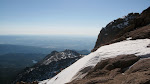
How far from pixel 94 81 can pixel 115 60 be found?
370 cm

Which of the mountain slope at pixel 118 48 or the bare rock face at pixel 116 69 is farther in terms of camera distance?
the mountain slope at pixel 118 48

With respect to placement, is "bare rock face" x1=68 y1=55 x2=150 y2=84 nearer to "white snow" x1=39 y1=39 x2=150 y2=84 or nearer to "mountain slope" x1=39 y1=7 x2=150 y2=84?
"mountain slope" x1=39 y1=7 x2=150 y2=84

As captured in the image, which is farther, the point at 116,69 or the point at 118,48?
the point at 118,48

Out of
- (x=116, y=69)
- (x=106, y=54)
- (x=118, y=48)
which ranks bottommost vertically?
(x=116, y=69)

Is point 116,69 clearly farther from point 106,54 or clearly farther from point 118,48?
point 118,48

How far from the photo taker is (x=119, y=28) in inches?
1528

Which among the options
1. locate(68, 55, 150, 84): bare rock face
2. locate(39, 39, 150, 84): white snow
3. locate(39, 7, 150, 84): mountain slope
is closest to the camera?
locate(68, 55, 150, 84): bare rock face

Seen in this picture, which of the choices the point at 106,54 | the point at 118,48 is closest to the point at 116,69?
the point at 106,54

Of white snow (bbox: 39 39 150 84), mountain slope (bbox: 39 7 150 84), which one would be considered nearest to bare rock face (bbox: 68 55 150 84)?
mountain slope (bbox: 39 7 150 84)

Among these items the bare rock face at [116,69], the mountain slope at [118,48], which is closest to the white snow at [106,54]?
the mountain slope at [118,48]

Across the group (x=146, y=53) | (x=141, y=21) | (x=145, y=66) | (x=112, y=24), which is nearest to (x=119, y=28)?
(x=112, y=24)

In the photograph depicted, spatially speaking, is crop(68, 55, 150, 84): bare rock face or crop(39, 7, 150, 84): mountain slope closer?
crop(68, 55, 150, 84): bare rock face

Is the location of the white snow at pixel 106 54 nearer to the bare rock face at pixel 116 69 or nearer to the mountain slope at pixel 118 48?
the mountain slope at pixel 118 48

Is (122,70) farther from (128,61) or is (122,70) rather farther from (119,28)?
(119,28)
